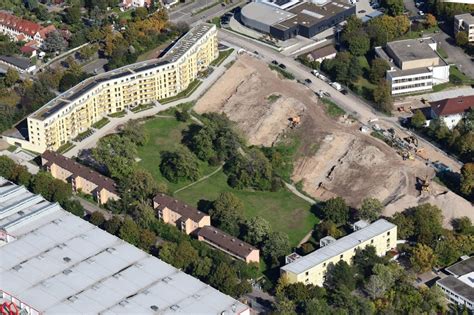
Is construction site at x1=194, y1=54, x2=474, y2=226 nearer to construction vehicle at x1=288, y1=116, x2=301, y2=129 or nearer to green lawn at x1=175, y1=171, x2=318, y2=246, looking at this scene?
construction vehicle at x1=288, y1=116, x2=301, y2=129

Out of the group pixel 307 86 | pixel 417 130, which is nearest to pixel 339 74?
pixel 307 86

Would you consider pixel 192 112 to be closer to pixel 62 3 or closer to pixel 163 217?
pixel 163 217

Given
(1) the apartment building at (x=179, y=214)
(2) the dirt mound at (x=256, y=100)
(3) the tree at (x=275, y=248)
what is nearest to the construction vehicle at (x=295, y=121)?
(2) the dirt mound at (x=256, y=100)

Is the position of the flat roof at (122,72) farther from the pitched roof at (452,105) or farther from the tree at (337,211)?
the tree at (337,211)

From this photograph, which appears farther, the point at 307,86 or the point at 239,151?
the point at 307,86

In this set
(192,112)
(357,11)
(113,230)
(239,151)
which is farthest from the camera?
(357,11)

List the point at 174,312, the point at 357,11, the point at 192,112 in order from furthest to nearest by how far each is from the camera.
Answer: the point at 357,11 → the point at 192,112 → the point at 174,312
